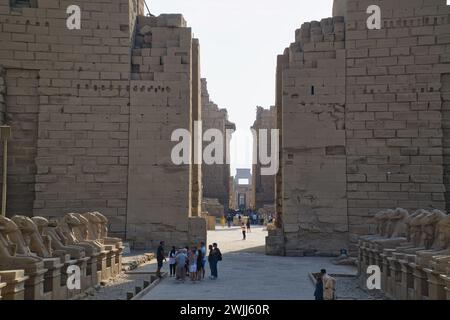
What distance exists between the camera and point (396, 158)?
19094 millimetres

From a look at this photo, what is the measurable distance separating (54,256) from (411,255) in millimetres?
6083

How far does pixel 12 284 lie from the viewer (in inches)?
310

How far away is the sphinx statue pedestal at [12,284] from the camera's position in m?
7.73

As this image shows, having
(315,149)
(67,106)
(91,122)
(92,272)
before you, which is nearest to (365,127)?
(315,149)

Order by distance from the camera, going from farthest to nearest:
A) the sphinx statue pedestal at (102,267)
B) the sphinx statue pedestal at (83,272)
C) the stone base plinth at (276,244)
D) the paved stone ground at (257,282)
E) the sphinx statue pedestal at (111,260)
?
the stone base plinth at (276,244), the sphinx statue pedestal at (111,260), the sphinx statue pedestal at (102,267), the sphinx statue pedestal at (83,272), the paved stone ground at (257,282)

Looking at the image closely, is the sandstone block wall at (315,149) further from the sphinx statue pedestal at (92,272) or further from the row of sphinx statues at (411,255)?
the sphinx statue pedestal at (92,272)

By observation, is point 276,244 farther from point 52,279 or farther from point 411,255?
point 52,279

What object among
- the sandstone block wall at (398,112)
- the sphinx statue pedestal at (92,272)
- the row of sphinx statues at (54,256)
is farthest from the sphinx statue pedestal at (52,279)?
the sandstone block wall at (398,112)

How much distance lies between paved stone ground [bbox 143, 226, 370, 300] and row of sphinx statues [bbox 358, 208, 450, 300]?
0.66 meters

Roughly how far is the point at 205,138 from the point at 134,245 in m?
19.3

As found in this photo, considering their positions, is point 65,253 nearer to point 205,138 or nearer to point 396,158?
point 396,158

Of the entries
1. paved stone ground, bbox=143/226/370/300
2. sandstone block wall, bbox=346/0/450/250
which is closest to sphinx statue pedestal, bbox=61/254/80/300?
paved stone ground, bbox=143/226/370/300

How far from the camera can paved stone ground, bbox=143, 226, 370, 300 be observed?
11320 millimetres
